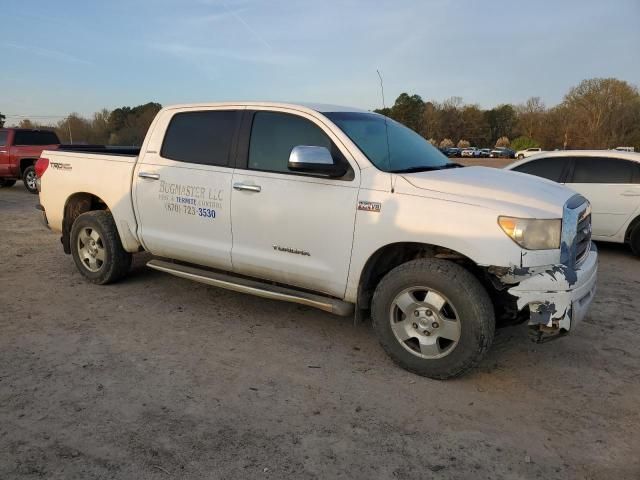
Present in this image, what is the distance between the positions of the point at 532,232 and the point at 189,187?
9.69ft

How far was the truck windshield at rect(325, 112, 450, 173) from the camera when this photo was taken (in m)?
4.14

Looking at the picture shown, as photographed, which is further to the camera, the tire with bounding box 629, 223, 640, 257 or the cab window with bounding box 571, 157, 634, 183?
the cab window with bounding box 571, 157, 634, 183

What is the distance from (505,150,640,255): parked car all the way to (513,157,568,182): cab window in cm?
1

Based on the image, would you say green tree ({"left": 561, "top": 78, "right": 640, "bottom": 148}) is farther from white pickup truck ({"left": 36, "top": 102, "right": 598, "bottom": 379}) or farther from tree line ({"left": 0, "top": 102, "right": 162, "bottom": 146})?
white pickup truck ({"left": 36, "top": 102, "right": 598, "bottom": 379})

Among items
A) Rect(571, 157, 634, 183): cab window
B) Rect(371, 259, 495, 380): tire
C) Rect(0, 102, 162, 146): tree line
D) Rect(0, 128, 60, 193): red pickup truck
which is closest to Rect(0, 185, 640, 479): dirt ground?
Rect(371, 259, 495, 380): tire

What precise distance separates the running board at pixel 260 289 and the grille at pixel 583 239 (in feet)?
5.57

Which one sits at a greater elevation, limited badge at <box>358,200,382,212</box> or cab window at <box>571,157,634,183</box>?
cab window at <box>571,157,634,183</box>

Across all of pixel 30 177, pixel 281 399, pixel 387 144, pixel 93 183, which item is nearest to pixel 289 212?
pixel 387 144

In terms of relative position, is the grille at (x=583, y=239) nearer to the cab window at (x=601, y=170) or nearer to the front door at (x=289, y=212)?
the front door at (x=289, y=212)

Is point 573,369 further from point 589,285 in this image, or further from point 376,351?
point 376,351

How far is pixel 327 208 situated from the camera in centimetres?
403

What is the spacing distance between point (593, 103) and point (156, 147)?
73867mm

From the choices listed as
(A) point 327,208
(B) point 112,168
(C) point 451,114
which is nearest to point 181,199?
(B) point 112,168

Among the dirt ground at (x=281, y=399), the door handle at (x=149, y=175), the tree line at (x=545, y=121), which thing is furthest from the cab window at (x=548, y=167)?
the tree line at (x=545, y=121)
